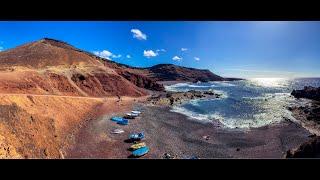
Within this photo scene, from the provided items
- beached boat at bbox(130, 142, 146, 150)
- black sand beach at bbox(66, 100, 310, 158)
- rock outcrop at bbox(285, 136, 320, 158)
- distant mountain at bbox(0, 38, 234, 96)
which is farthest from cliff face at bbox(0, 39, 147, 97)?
rock outcrop at bbox(285, 136, 320, 158)

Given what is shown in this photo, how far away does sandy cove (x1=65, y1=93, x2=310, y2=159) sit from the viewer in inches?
636

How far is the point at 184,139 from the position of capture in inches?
757

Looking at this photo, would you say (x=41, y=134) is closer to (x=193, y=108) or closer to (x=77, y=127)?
(x=77, y=127)

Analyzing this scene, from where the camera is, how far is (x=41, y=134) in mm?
15867

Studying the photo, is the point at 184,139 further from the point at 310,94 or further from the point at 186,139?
the point at 310,94

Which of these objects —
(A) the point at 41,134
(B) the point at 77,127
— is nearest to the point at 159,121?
(B) the point at 77,127

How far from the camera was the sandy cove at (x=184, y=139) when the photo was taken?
1616 centimetres

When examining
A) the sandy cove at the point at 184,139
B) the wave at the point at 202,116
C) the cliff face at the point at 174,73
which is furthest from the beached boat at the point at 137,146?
the cliff face at the point at 174,73

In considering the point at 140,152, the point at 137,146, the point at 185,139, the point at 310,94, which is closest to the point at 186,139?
the point at 185,139

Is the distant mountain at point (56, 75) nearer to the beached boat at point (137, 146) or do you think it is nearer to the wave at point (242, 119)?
the wave at point (242, 119)

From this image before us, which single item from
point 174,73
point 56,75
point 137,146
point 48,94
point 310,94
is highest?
point 174,73

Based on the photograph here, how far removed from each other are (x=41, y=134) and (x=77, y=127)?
162 inches

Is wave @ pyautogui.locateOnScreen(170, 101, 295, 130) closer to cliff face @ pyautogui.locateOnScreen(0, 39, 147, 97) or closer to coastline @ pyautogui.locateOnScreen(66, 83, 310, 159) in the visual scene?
coastline @ pyautogui.locateOnScreen(66, 83, 310, 159)
